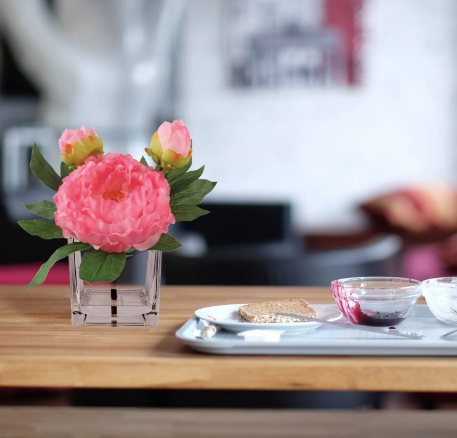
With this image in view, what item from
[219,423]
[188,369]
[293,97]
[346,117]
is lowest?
[219,423]

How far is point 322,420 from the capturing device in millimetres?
1087

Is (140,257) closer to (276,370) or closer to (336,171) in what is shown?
(276,370)

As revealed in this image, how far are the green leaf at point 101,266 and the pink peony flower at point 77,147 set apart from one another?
0.31 feet

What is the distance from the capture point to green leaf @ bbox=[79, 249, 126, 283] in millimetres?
635

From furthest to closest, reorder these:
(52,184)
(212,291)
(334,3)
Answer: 1. (334,3)
2. (212,291)
3. (52,184)

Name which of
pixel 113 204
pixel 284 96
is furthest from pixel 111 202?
pixel 284 96

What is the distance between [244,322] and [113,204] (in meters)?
0.16

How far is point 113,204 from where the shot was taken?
620mm

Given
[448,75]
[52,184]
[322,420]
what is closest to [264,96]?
[448,75]

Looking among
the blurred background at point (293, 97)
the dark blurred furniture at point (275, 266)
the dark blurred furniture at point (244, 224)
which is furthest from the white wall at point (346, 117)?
the dark blurred furniture at point (275, 266)

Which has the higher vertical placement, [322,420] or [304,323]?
[304,323]

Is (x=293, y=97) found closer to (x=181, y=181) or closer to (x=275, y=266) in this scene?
(x=275, y=266)

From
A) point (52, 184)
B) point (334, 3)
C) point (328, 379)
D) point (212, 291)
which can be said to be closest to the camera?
point (328, 379)

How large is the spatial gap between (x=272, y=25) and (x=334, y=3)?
39cm
